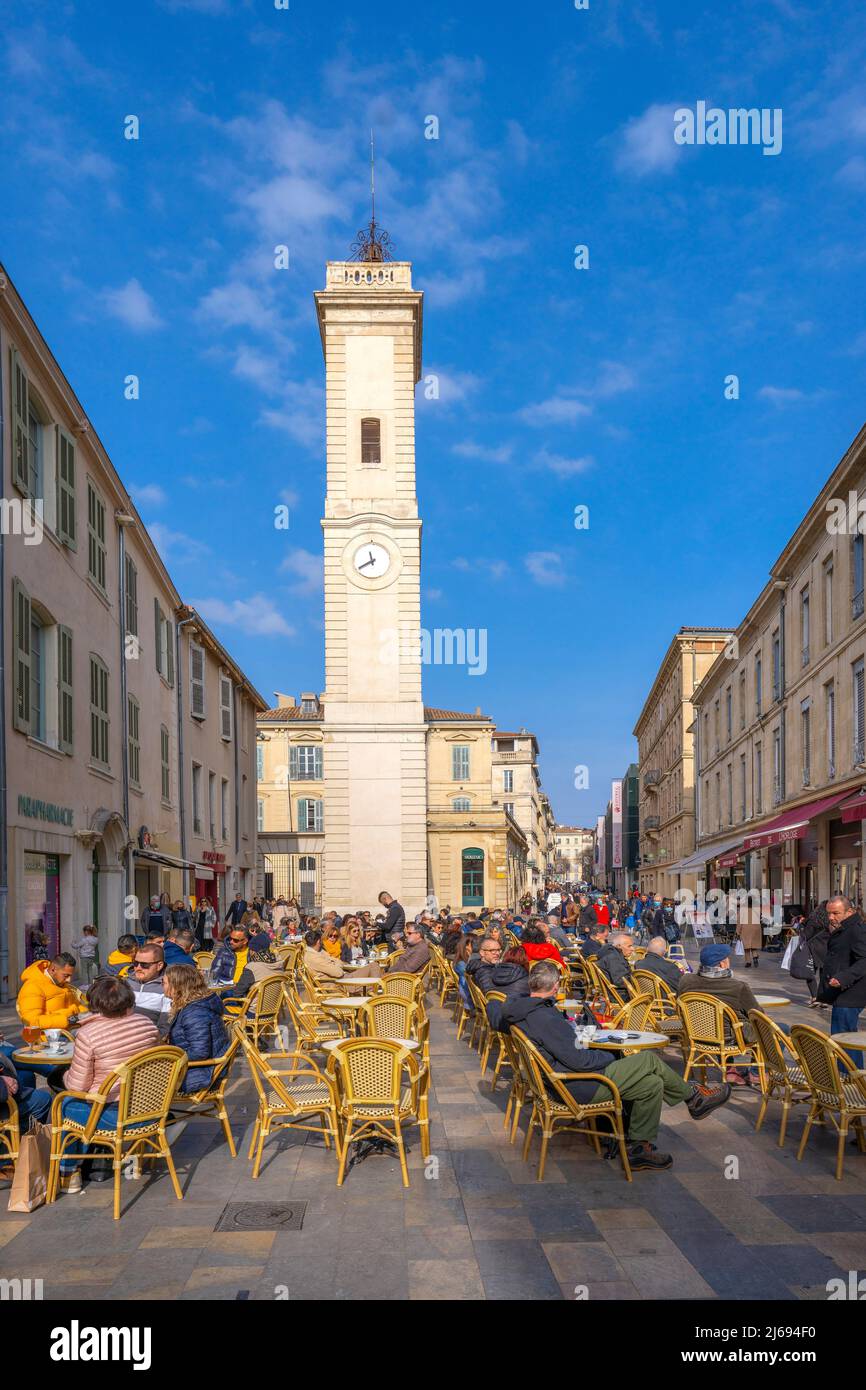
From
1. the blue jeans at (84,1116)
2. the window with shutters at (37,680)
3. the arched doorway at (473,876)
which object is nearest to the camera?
the blue jeans at (84,1116)

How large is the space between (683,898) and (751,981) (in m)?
25.2

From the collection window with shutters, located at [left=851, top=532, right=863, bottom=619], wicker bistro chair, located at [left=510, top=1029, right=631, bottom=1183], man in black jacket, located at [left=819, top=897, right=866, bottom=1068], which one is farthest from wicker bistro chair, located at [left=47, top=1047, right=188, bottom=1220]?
window with shutters, located at [left=851, top=532, right=863, bottom=619]

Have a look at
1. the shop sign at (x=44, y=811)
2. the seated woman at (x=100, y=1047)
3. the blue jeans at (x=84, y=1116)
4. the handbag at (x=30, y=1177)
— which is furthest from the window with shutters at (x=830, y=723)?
the handbag at (x=30, y=1177)

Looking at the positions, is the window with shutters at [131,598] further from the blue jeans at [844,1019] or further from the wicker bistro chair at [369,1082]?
the wicker bistro chair at [369,1082]

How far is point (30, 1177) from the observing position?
6.02 meters

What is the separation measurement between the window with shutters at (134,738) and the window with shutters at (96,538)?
3220 millimetres

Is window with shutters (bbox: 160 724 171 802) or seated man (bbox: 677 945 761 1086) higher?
window with shutters (bbox: 160 724 171 802)

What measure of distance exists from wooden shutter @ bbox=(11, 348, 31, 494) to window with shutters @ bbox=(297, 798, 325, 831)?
40.9 m

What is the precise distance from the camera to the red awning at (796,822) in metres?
23.1

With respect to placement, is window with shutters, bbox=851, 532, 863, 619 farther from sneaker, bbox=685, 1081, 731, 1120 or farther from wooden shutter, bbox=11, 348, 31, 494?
sneaker, bbox=685, 1081, 731, 1120

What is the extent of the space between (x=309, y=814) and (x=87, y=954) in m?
39.5

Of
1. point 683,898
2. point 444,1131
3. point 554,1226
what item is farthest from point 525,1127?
point 683,898

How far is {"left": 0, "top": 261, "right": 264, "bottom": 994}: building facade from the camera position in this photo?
1538cm
